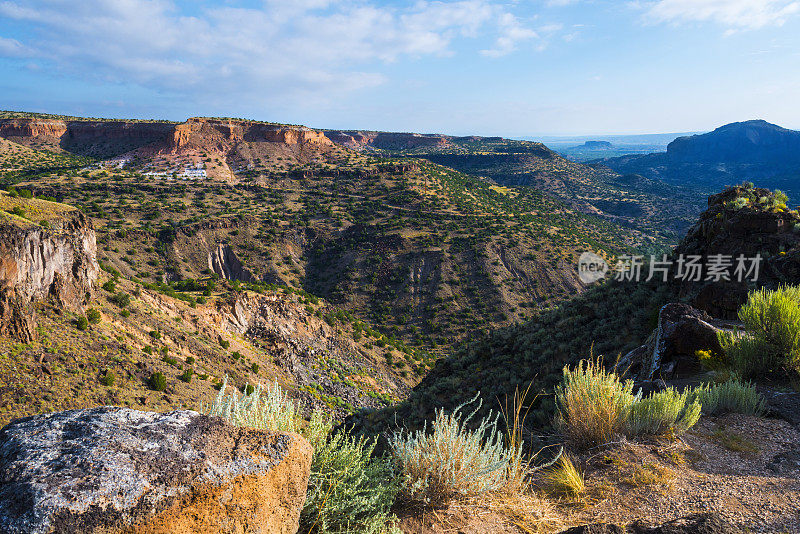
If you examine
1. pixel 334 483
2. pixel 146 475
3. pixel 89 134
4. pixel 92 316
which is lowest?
pixel 92 316

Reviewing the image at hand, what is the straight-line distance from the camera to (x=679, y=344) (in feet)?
24.1

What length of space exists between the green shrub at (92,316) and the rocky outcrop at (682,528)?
21.0 metres

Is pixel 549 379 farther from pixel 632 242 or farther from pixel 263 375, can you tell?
pixel 632 242

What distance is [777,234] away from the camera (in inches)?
453

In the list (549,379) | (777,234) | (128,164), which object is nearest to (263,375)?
(549,379)

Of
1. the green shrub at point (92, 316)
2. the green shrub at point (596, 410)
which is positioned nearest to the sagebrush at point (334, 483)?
the green shrub at point (596, 410)

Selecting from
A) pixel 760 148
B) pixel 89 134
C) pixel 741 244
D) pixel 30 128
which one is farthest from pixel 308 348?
pixel 760 148

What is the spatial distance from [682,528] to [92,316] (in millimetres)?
21667

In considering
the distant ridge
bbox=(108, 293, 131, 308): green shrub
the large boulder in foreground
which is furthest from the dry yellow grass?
the distant ridge

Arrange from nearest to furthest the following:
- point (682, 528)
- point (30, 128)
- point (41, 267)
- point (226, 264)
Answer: point (682, 528) → point (41, 267) → point (226, 264) → point (30, 128)

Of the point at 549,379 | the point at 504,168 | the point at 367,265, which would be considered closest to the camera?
the point at 549,379

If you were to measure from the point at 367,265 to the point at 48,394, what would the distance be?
119 feet

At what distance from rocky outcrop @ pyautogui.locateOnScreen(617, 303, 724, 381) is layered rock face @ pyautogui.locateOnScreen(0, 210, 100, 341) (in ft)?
66.8

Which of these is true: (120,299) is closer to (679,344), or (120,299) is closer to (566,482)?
(566,482)
